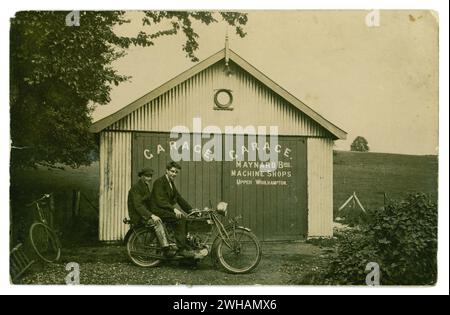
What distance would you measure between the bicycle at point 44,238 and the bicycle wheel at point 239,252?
6.67 feet

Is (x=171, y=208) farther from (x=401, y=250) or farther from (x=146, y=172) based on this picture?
(x=401, y=250)

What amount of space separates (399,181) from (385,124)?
2.44ft

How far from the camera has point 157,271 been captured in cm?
688

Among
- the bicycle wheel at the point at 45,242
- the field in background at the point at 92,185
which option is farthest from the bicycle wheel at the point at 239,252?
the bicycle wheel at the point at 45,242

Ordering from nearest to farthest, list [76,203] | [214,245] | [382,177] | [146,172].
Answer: [214,245], [146,172], [76,203], [382,177]

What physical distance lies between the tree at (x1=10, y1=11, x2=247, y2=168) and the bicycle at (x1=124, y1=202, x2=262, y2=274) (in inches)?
48.4

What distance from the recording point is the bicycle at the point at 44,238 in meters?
6.96

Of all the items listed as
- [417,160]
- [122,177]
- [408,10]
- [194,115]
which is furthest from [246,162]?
[408,10]

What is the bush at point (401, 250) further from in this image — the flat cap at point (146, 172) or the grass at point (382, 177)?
the flat cap at point (146, 172)

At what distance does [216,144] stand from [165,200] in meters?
0.96

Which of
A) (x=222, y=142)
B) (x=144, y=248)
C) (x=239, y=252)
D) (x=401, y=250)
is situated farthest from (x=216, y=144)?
(x=401, y=250)

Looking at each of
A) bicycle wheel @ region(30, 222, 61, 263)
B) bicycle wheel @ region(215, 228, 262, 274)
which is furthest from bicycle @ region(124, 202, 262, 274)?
bicycle wheel @ region(30, 222, 61, 263)

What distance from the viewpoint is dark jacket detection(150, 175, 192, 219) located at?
6.82 meters

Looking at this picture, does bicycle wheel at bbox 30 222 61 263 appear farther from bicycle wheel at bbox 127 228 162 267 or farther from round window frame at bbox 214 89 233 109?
round window frame at bbox 214 89 233 109
